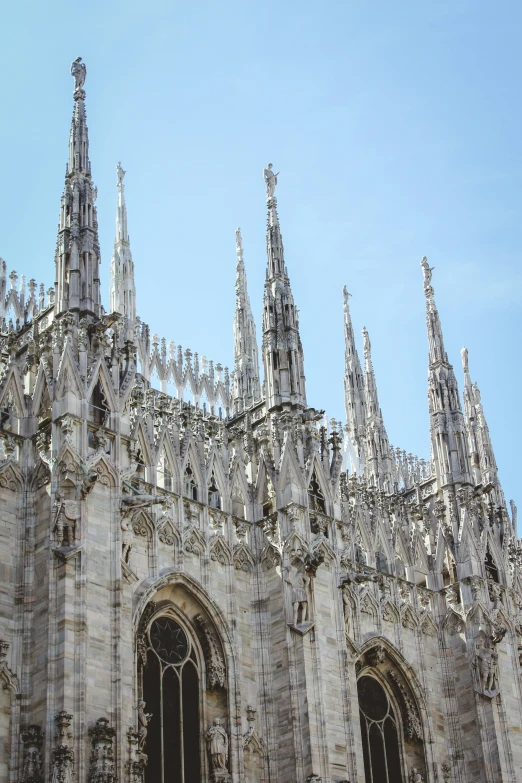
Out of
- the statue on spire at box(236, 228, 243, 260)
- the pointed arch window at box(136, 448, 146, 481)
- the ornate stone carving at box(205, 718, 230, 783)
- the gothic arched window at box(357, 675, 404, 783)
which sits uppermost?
the statue on spire at box(236, 228, 243, 260)

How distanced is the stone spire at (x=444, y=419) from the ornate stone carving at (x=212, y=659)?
34.2ft

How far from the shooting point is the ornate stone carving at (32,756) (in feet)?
76.4

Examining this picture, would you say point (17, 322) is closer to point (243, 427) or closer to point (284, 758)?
point (243, 427)

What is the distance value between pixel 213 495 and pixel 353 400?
17.4m

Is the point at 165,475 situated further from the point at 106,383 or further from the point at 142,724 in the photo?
the point at 142,724

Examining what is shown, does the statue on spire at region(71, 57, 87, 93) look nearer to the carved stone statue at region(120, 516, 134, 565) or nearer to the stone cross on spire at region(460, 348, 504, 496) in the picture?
the carved stone statue at region(120, 516, 134, 565)

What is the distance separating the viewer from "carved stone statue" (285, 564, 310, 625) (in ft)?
97.7

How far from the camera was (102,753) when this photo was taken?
77.0ft

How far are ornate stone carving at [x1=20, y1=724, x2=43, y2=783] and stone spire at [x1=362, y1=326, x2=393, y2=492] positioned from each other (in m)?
19.5

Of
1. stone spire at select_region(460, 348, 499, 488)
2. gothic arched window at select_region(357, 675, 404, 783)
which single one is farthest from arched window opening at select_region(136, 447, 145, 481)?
stone spire at select_region(460, 348, 499, 488)

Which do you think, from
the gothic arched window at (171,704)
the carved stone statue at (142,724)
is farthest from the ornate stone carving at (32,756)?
the gothic arched window at (171,704)

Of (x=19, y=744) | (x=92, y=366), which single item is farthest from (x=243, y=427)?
(x=19, y=744)

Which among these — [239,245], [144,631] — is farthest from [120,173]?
[144,631]

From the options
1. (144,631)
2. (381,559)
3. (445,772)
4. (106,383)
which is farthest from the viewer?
(381,559)
